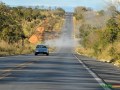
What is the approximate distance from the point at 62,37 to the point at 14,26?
72.7 metres

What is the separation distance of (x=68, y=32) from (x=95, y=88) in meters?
159

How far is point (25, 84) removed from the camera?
21281 millimetres

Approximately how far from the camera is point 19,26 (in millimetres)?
109000

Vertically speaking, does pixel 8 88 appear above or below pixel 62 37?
above

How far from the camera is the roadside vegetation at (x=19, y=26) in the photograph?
285 ft

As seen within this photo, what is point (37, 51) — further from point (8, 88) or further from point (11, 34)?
point (8, 88)

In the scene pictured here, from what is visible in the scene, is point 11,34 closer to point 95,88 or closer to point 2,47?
point 2,47

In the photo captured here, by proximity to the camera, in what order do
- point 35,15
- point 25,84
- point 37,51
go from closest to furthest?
point 25,84
point 37,51
point 35,15

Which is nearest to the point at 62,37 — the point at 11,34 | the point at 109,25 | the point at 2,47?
the point at 11,34

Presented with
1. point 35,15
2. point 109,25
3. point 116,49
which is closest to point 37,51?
point 109,25

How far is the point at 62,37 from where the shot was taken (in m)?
171

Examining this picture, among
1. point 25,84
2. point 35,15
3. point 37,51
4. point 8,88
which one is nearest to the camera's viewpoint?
point 8,88

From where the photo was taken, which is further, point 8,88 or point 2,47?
point 2,47

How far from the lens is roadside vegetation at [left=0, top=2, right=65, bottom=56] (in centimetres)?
8695
